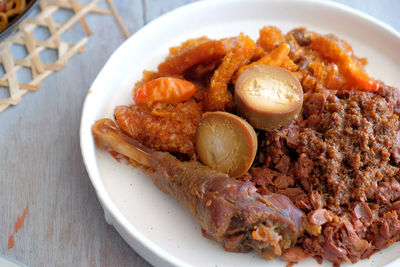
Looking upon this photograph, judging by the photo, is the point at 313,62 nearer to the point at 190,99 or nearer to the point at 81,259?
the point at 190,99

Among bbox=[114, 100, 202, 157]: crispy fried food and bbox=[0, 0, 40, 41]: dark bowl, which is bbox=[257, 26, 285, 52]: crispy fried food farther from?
bbox=[0, 0, 40, 41]: dark bowl

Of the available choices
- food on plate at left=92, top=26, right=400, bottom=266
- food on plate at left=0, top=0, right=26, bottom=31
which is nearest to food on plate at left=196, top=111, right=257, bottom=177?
food on plate at left=92, top=26, right=400, bottom=266

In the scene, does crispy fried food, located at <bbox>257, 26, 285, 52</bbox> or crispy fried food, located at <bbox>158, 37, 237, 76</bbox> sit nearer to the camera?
crispy fried food, located at <bbox>158, 37, 237, 76</bbox>

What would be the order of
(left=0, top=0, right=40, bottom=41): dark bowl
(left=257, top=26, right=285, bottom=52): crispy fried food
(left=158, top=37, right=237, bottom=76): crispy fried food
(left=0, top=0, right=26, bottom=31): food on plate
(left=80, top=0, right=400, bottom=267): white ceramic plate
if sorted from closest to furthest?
(left=80, top=0, right=400, bottom=267): white ceramic plate
(left=158, top=37, right=237, bottom=76): crispy fried food
(left=257, top=26, right=285, bottom=52): crispy fried food
(left=0, top=0, right=40, bottom=41): dark bowl
(left=0, top=0, right=26, bottom=31): food on plate

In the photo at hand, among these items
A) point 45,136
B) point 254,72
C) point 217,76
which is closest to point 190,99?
point 217,76

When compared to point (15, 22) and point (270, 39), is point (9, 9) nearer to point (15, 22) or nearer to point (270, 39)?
point (15, 22)

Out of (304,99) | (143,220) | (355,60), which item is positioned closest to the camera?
(143,220)

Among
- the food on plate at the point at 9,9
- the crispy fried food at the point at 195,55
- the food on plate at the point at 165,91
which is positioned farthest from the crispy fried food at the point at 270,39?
the food on plate at the point at 9,9
